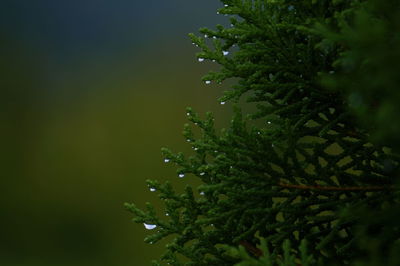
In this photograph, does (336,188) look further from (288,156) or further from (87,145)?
(87,145)

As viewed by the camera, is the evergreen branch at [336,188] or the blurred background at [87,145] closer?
the evergreen branch at [336,188]

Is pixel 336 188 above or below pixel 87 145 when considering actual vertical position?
below

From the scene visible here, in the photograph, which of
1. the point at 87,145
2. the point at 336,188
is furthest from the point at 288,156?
the point at 87,145

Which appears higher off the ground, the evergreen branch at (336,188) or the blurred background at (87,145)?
the blurred background at (87,145)

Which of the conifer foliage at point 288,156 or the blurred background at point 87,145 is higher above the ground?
the blurred background at point 87,145

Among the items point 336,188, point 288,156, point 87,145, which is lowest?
point 336,188

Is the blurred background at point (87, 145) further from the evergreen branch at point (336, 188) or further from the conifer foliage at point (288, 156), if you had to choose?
the evergreen branch at point (336, 188)

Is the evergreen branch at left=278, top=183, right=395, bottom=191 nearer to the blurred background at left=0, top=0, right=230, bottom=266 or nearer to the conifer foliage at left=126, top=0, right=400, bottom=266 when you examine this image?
the conifer foliage at left=126, top=0, right=400, bottom=266

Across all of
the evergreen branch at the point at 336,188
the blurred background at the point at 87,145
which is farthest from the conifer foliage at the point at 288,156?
the blurred background at the point at 87,145

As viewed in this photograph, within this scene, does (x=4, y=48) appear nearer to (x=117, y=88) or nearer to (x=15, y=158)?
(x=117, y=88)
